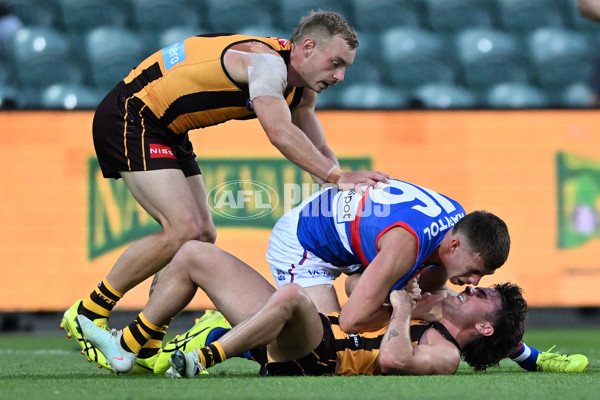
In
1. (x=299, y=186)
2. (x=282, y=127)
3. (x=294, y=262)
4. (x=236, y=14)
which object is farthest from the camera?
(x=236, y=14)

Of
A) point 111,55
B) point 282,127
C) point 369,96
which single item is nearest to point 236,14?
point 111,55

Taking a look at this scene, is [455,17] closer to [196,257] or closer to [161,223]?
[161,223]

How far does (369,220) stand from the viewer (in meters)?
4.58

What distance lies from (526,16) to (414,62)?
1.56 m

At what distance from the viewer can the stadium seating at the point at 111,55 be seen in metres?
10.2

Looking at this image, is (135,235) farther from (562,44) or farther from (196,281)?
(562,44)

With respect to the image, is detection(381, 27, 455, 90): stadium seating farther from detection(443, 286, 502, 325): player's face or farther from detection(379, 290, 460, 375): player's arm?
detection(379, 290, 460, 375): player's arm

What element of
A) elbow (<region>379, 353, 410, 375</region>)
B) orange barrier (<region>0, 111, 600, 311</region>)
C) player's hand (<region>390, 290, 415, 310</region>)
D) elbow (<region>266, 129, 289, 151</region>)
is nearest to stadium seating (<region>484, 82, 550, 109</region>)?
orange barrier (<region>0, 111, 600, 311</region>)

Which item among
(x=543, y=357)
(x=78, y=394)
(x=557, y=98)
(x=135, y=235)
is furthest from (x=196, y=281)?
(x=557, y=98)

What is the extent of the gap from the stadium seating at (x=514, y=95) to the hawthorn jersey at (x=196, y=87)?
543cm

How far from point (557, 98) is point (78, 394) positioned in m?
7.96

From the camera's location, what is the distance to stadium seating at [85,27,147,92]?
33.4 ft

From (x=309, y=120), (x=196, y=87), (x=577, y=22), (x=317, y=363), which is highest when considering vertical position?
(x=577, y=22)

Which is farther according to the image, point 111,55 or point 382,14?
point 382,14
